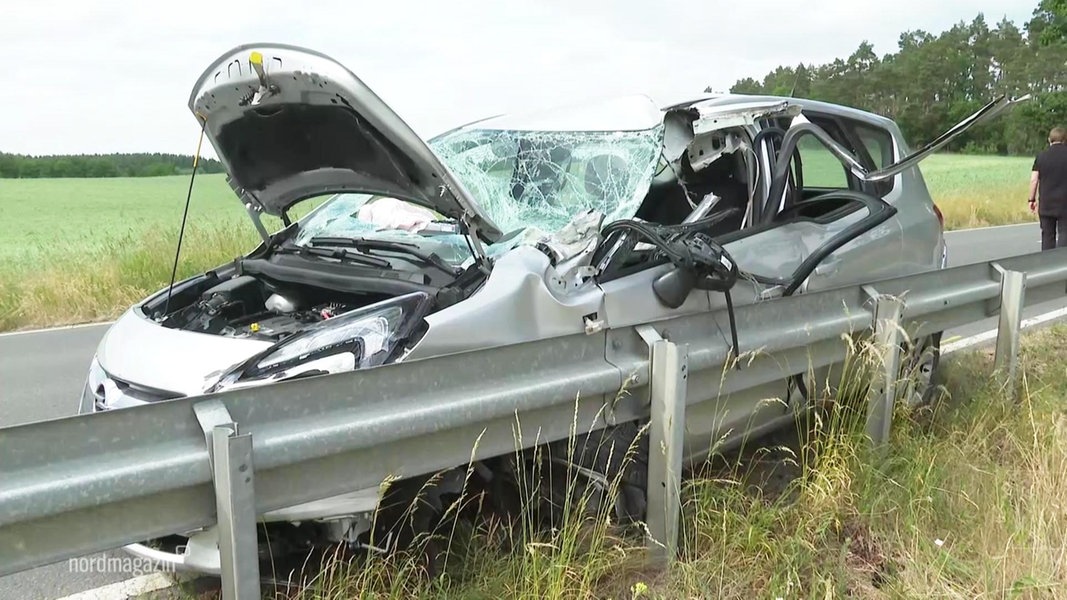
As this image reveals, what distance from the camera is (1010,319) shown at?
4.27m

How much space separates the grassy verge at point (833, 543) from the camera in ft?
8.46

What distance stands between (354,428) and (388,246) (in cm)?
169

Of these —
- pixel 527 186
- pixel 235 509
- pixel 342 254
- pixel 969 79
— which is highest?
pixel 969 79

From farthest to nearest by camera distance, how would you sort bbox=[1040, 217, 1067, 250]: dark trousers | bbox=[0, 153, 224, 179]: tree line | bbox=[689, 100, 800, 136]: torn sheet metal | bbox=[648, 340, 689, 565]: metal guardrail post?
bbox=[0, 153, 224, 179]: tree line, bbox=[1040, 217, 1067, 250]: dark trousers, bbox=[689, 100, 800, 136]: torn sheet metal, bbox=[648, 340, 689, 565]: metal guardrail post

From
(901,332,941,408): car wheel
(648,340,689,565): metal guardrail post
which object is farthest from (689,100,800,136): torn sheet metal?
(648,340,689,565): metal guardrail post

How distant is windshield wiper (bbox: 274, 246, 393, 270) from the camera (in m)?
3.47

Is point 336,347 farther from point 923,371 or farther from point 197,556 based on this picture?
point 923,371

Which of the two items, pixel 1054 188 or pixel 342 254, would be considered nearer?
pixel 342 254

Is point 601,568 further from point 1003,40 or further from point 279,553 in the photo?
point 1003,40

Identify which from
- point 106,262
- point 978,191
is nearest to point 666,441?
point 106,262

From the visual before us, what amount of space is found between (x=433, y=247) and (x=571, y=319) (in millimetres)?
936

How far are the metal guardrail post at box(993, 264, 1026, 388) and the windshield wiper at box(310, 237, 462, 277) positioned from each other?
2998mm

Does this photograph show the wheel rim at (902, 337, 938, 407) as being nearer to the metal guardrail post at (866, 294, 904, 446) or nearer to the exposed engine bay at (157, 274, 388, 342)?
the metal guardrail post at (866, 294, 904, 446)

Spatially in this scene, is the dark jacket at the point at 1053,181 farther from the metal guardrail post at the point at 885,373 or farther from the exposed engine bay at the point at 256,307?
the exposed engine bay at the point at 256,307
